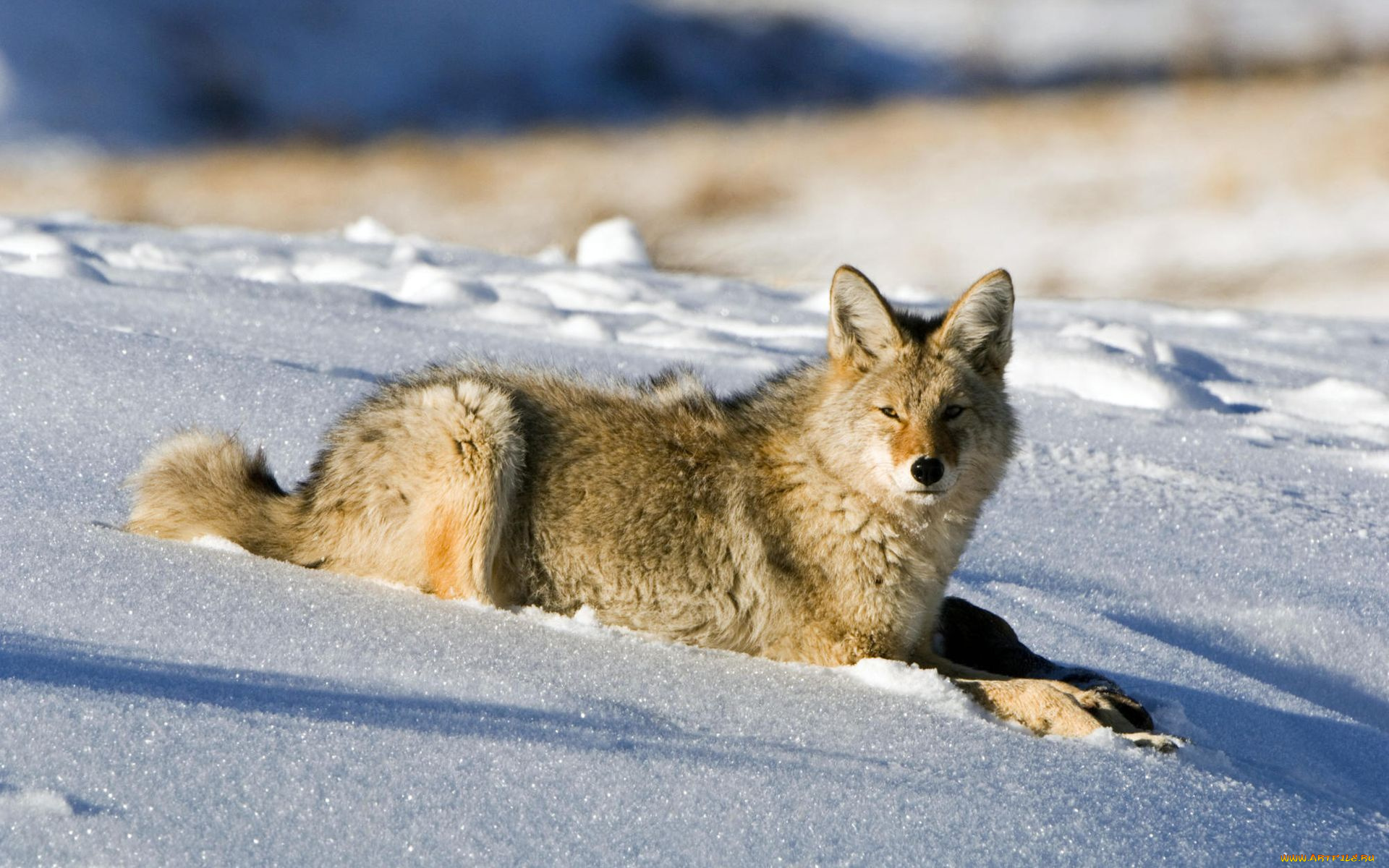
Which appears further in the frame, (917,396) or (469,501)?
(917,396)

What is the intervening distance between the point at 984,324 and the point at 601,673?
6.37 ft

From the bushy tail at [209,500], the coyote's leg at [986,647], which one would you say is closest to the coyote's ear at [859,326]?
the coyote's leg at [986,647]

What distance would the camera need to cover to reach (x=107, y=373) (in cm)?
531

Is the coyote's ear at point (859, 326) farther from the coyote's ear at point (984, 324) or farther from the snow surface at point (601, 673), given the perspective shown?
the snow surface at point (601, 673)

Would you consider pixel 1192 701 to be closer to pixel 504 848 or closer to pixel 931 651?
pixel 931 651

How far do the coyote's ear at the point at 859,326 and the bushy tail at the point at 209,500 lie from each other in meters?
1.84

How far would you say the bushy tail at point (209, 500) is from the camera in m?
4.15

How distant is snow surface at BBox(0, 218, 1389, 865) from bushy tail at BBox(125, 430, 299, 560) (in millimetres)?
163

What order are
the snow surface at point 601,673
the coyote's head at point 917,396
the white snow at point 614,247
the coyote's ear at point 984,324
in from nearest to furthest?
the snow surface at point 601,673 → the coyote's head at point 917,396 → the coyote's ear at point 984,324 → the white snow at point 614,247

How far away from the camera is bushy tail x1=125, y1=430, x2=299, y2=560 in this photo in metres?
4.15

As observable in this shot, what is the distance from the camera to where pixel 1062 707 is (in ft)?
11.6

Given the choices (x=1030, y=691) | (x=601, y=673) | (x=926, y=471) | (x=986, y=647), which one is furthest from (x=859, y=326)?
(x=601, y=673)

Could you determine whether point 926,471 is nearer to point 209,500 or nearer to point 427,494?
point 427,494

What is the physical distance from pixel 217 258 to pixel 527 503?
6.13m
